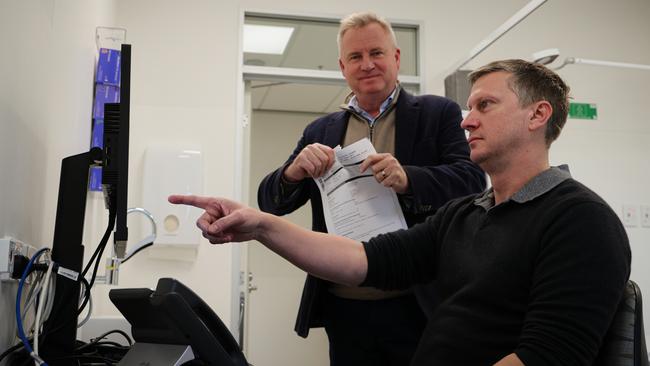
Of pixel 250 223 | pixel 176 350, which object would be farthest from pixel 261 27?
pixel 176 350

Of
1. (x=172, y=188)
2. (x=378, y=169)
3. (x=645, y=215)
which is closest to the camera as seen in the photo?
(x=378, y=169)

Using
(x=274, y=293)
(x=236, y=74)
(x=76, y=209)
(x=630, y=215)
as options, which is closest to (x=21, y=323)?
(x=76, y=209)

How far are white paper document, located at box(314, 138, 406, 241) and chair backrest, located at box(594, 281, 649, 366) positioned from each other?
2.03 feet

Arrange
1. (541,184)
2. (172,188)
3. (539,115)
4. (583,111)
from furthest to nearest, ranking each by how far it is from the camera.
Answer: (583,111)
(172,188)
(539,115)
(541,184)

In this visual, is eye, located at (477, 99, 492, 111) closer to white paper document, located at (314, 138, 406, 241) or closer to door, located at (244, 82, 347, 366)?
white paper document, located at (314, 138, 406, 241)

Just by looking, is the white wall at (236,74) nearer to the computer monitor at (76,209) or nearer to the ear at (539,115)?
the computer monitor at (76,209)

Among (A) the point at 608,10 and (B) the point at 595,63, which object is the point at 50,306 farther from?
(A) the point at 608,10

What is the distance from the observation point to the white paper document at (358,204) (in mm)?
1558

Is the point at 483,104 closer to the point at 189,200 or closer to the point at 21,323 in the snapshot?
the point at 189,200

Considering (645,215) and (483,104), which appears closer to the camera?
(483,104)

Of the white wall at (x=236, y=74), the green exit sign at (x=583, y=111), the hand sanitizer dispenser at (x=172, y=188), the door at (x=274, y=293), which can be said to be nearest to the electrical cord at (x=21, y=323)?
the white wall at (x=236, y=74)

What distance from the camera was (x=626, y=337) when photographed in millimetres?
979

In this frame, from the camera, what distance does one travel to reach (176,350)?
895mm

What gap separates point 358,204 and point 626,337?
0.73 metres
